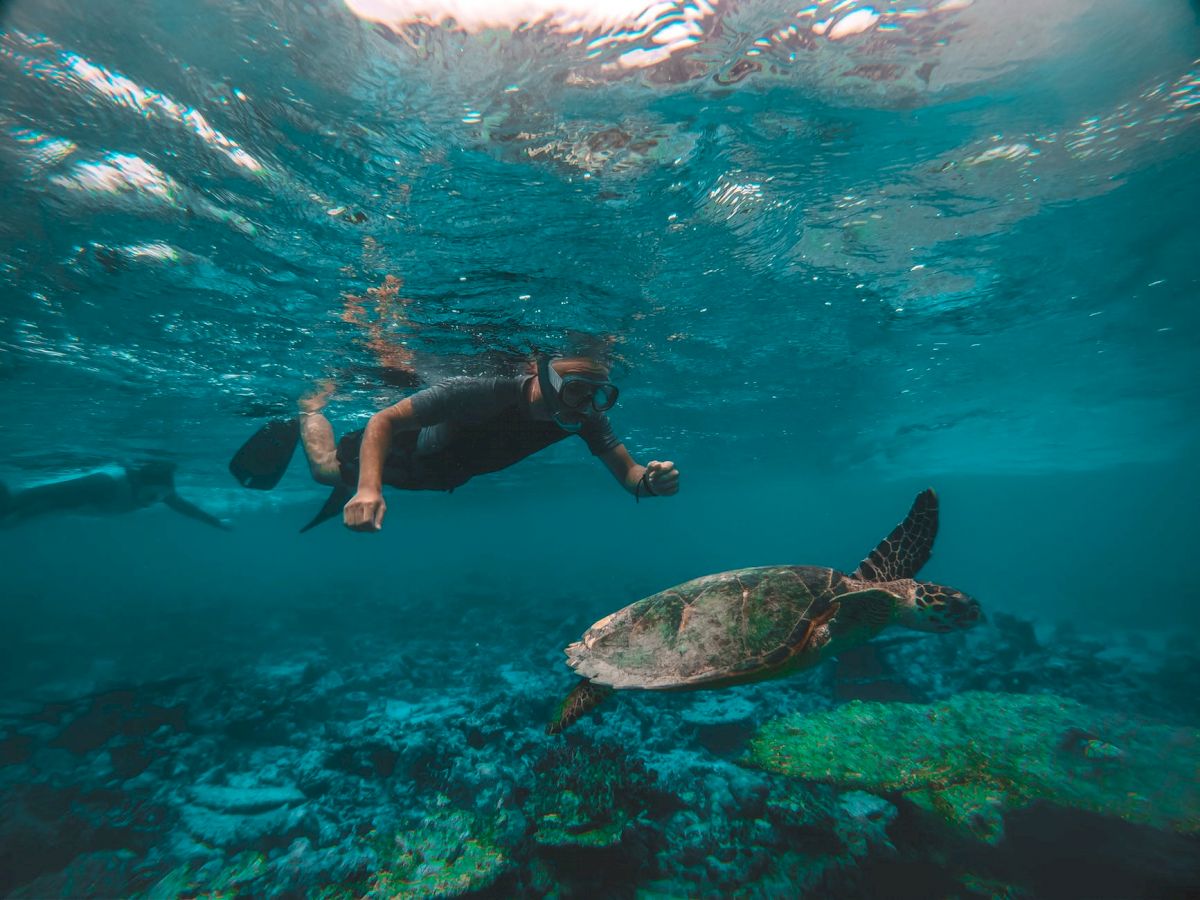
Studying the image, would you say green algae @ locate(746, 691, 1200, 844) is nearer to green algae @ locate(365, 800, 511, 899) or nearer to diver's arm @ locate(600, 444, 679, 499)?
green algae @ locate(365, 800, 511, 899)

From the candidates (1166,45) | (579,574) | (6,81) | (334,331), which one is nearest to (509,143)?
(6,81)

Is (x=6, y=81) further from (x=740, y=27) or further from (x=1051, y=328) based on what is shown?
(x=1051, y=328)

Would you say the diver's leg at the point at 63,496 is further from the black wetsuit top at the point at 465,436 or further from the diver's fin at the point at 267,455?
the black wetsuit top at the point at 465,436

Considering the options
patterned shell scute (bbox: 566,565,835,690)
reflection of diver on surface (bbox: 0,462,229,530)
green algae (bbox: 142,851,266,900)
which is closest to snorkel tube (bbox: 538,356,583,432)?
patterned shell scute (bbox: 566,565,835,690)

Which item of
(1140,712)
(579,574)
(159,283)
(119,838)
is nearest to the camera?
(119,838)

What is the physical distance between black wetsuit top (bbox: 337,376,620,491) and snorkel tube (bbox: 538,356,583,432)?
321mm

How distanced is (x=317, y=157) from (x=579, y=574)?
33550 mm

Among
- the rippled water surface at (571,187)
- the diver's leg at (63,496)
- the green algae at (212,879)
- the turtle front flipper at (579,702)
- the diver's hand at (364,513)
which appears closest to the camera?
the diver's hand at (364,513)

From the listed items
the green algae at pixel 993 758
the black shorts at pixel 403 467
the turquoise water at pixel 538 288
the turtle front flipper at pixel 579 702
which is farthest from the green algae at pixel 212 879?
the green algae at pixel 993 758

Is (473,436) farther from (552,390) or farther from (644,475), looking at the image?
(644,475)

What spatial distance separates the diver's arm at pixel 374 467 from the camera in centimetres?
342

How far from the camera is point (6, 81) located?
4.75 m

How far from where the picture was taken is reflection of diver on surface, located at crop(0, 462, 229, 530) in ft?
48.8

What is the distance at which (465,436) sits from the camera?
209 inches
